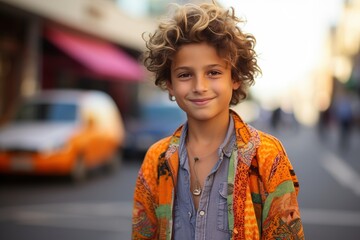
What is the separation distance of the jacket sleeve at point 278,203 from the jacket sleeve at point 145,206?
1.55 feet

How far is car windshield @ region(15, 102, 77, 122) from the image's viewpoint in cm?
1151

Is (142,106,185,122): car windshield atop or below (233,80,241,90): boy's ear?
atop

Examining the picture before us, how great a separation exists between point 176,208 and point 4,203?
23.5ft

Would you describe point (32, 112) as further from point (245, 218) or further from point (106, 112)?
point (245, 218)

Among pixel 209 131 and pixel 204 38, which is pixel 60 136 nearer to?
pixel 209 131

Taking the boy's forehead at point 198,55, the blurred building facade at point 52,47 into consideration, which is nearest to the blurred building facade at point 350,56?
the blurred building facade at point 52,47

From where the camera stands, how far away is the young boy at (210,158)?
2064 mm

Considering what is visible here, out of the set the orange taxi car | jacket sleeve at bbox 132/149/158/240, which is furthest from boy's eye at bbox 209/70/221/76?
the orange taxi car

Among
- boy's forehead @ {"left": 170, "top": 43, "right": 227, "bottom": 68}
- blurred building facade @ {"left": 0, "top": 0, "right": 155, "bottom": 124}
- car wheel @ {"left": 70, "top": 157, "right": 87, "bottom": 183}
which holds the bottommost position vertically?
boy's forehead @ {"left": 170, "top": 43, "right": 227, "bottom": 68}

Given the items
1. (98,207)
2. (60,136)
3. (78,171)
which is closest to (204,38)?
(98,207)

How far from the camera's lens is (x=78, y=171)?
11070 millimetres

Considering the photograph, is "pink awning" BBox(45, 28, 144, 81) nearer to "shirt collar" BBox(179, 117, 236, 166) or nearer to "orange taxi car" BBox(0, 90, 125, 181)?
"orange taxi car" BBox(0, 90, 125, 181)

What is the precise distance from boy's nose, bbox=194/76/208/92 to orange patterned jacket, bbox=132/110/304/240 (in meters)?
0.22

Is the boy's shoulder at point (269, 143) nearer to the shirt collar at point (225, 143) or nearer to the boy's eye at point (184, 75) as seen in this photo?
Answer: the shirt collar at point (225, 143)
